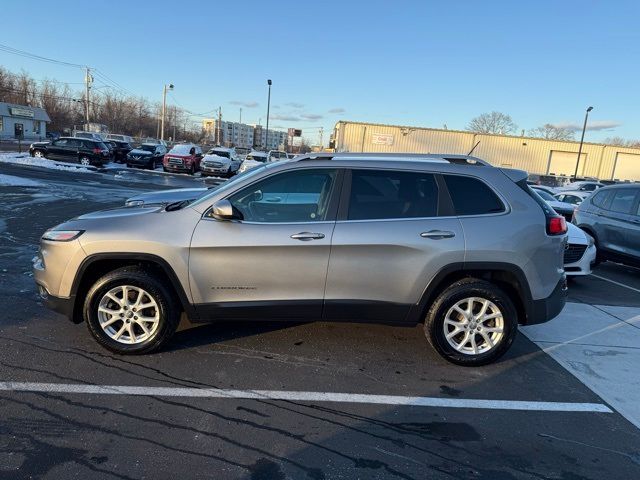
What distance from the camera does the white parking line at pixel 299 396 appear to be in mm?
3404

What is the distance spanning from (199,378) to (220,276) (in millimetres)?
839

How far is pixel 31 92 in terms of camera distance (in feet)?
292

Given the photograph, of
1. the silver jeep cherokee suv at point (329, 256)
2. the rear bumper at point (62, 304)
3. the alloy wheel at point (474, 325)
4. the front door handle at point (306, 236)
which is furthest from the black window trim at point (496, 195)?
the rear bumper at point (62, 304)

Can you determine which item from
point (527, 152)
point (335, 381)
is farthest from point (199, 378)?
point (527, 152)

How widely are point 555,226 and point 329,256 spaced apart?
2081 millimetres

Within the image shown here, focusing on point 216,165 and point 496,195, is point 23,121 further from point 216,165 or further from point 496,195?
point 496,195

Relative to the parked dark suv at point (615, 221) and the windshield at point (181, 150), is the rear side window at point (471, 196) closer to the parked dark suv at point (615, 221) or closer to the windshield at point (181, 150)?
the parked dark suv at point (615, 221)

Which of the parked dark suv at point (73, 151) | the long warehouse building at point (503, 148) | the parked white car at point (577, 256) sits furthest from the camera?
the long warehouse building at point (503, 148)

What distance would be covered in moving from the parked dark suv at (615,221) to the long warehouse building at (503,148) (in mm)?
33220

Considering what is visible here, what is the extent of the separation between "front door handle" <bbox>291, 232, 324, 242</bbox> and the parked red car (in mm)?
28556

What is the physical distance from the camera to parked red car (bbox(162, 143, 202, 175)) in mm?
30516

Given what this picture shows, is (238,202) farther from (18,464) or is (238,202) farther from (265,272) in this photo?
(18,464)

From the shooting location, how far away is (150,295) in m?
3.92

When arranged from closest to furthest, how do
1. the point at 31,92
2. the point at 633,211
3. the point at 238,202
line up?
the point at 238,202 → the point at 633,211 → the point at 31,92
